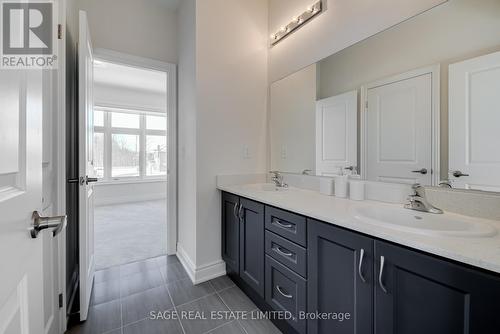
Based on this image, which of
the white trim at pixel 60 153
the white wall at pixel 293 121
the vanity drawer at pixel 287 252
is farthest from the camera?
the white wall at pixel 293 121

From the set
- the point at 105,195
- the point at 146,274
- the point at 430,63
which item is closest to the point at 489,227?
the point at 430,63

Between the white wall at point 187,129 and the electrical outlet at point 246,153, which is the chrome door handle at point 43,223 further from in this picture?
the electrical outlet at point 246,153

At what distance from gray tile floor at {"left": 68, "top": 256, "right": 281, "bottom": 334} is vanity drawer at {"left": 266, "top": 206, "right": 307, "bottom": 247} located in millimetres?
689

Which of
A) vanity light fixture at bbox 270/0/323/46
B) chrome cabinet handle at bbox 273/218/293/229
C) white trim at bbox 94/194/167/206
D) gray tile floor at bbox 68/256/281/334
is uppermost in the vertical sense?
vanity light fixture at bbox 270/0/323/46

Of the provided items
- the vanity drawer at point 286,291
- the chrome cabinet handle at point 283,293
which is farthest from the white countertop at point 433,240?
the chrome cabinet handle at point 283,293

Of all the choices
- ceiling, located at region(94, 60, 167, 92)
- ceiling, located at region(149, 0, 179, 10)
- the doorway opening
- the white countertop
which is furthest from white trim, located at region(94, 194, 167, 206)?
the white countertop

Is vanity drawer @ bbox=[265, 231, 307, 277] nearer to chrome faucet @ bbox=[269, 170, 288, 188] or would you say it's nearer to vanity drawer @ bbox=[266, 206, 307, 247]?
vanity drawer @ bbox=[266, 206, 307, 247]

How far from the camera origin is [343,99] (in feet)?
5.50

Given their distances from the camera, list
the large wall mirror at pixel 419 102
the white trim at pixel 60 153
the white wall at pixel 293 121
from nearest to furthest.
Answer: the large wall mirror at pixel 419 102 < the white trim at pixel 60 153 < the white wall at pixel 293 121

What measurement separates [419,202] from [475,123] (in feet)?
1.48

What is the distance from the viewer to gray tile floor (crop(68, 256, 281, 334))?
1462 mm

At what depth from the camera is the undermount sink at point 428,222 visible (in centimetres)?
80

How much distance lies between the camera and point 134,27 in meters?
2.36

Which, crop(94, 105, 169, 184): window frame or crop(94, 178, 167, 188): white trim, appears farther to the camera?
crop(94, 105, 169, 184): window frame
